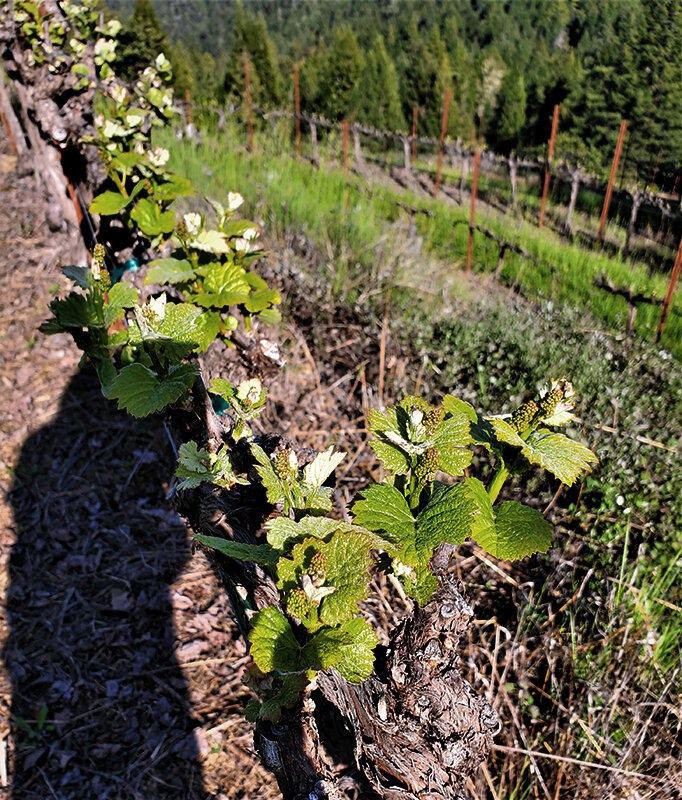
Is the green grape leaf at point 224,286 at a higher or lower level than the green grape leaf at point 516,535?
higher

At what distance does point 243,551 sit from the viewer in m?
0.97

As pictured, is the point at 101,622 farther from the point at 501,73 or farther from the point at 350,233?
the point at 501,73

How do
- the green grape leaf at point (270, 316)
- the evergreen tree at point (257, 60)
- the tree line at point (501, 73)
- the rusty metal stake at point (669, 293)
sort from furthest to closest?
the evergreen tree at point (257, 60) → the tree line at point (501, 73) → the rusty metal stake at point (669, 293) → the green grape leaf at point (270, 316)

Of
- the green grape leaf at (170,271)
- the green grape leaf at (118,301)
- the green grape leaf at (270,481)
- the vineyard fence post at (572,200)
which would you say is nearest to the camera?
the green grape leaf at (270,481)

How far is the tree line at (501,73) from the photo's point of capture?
35.4 ft

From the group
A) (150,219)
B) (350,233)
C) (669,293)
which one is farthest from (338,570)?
(669,293)

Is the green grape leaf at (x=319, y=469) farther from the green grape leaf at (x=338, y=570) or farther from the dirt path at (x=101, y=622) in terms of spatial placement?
the dirt path at (x=101, y=622)

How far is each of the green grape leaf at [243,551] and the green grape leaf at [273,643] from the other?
0.08m

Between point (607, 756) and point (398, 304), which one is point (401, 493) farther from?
point (398, 304)

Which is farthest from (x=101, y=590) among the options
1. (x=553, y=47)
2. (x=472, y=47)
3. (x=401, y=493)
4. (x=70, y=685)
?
(x=472, y=47)

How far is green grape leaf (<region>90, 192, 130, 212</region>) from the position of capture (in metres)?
2.27

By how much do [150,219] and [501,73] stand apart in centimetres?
3688

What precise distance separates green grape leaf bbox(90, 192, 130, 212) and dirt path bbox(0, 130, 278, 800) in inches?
40.2

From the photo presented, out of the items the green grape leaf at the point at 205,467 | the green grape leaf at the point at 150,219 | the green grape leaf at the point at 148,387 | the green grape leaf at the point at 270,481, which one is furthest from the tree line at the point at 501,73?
the green grape leaf at the point at 270,481
